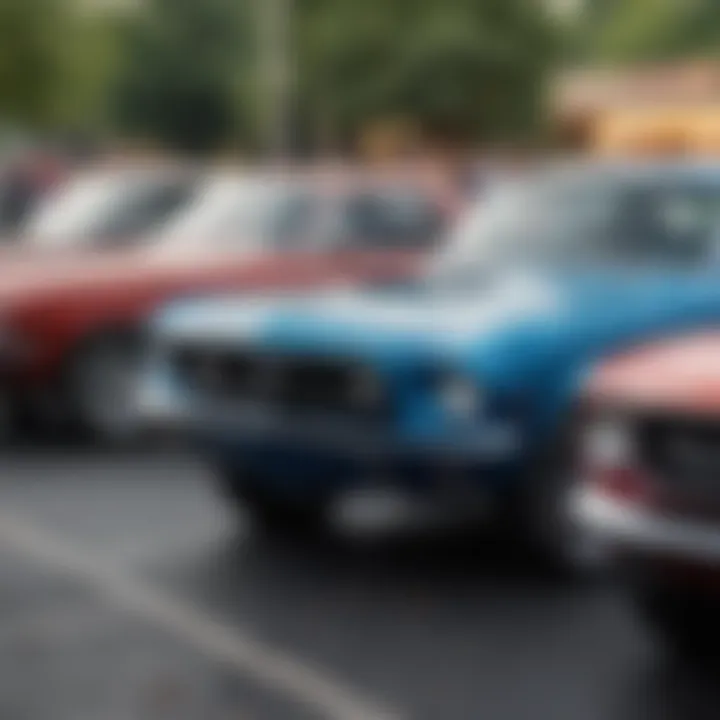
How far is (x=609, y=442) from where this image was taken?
22.7 feet

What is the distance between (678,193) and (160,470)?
3.45 meters

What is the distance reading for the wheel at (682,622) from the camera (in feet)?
23.1

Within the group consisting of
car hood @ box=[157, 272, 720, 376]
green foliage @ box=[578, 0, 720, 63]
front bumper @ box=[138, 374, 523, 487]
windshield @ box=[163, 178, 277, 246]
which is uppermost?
green foliage @ box=[578, 0, 720, 63]

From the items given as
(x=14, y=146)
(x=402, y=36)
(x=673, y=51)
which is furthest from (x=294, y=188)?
A: (x=673, y=51)

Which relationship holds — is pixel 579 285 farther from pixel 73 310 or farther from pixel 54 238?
pixel 54 238

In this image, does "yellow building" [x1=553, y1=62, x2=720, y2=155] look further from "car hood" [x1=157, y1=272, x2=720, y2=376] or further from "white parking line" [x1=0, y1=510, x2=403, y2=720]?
"white parking line" [x1=0, y1=510, x2=403, y2=720]

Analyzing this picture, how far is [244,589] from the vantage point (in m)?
8.29

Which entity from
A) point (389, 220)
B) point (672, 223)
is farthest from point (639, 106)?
point (672, 223)

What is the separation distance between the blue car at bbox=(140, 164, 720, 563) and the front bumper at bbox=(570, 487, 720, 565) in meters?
1.27

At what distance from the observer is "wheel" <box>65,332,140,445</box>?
12328 mm

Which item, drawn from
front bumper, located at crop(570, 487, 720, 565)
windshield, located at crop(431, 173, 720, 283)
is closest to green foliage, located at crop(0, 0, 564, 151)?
windshield, located at crop(431, 173, 720, 283)

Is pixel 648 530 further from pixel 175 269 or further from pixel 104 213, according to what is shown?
pixel 104 213

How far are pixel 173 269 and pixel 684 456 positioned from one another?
19.8 feet

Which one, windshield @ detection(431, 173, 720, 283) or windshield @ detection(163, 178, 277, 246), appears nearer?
windshield @ detection(431, 173, 720, 283)
